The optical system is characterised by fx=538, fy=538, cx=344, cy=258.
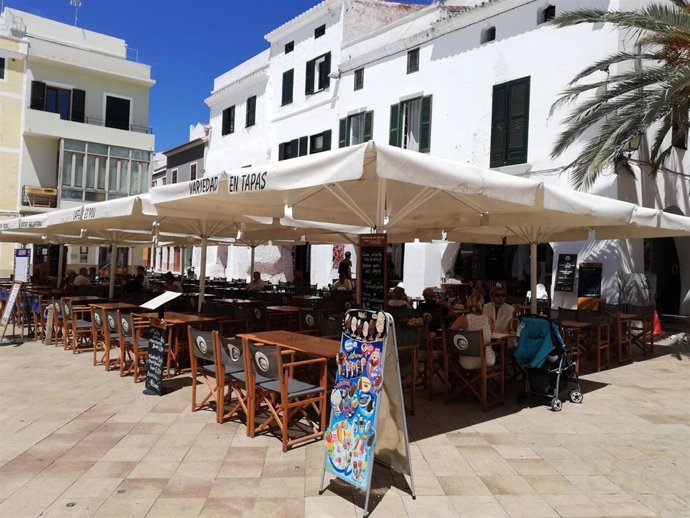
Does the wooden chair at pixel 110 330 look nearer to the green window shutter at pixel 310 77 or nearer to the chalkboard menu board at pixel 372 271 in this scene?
the chalkboard menu board at pixel 372 271

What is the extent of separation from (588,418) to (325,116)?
15.7m

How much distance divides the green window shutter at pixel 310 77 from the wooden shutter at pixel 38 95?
40.5 feet

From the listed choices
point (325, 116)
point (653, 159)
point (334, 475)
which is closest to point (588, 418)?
point (334, 475)

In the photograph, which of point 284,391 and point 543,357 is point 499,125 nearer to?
point 543,357

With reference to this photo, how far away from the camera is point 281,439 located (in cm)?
488

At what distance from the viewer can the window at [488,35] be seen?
14.2 meters

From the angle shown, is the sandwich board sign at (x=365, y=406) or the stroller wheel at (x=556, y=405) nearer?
the sandwich board sign at (x=365, y=406)

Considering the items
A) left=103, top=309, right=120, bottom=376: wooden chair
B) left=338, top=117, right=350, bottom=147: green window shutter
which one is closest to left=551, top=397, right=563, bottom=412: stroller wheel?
left=103, top=309, right=120, bottom=376: wooden chair

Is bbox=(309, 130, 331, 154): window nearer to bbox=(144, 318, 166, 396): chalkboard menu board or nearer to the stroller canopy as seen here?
bbox=(144, 318, 166, 396): chalkboard menu board

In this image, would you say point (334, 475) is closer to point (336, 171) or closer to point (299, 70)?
point (336, 171)

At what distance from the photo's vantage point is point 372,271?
4.66 m

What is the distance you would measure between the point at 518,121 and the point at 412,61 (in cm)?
451

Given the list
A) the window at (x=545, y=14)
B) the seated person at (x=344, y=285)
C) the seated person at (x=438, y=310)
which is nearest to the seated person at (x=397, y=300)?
the seated person at (x=438, y=310)

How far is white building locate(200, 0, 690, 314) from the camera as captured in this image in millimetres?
12469
